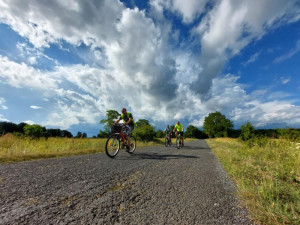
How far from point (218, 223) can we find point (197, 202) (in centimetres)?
49

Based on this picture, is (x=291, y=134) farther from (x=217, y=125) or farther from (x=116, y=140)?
(x=217, y=125)

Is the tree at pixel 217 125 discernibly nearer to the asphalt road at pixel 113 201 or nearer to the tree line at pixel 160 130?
the tree line at pixel 160 130

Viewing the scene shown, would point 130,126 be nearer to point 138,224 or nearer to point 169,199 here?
point 169,199

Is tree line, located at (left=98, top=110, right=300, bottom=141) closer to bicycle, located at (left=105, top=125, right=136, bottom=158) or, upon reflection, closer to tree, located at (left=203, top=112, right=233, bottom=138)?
tree, located at (left=203, top=112, right=233, bottom=138)

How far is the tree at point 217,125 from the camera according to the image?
79.6 metres

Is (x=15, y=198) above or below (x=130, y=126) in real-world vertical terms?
below

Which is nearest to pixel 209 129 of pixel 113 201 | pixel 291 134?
pixel 291 134

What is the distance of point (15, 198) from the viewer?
195cm

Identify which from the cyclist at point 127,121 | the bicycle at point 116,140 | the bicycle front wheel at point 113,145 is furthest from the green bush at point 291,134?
the bicycle front wheel at point 113,145

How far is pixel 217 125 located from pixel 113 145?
286ft

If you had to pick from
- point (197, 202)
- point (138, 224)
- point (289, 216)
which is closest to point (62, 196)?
point (138, 224)

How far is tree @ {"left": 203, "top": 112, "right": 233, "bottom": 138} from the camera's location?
261ft

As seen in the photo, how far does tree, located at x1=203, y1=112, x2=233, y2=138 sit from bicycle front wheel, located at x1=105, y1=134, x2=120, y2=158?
8320cm

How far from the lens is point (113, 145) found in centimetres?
642
